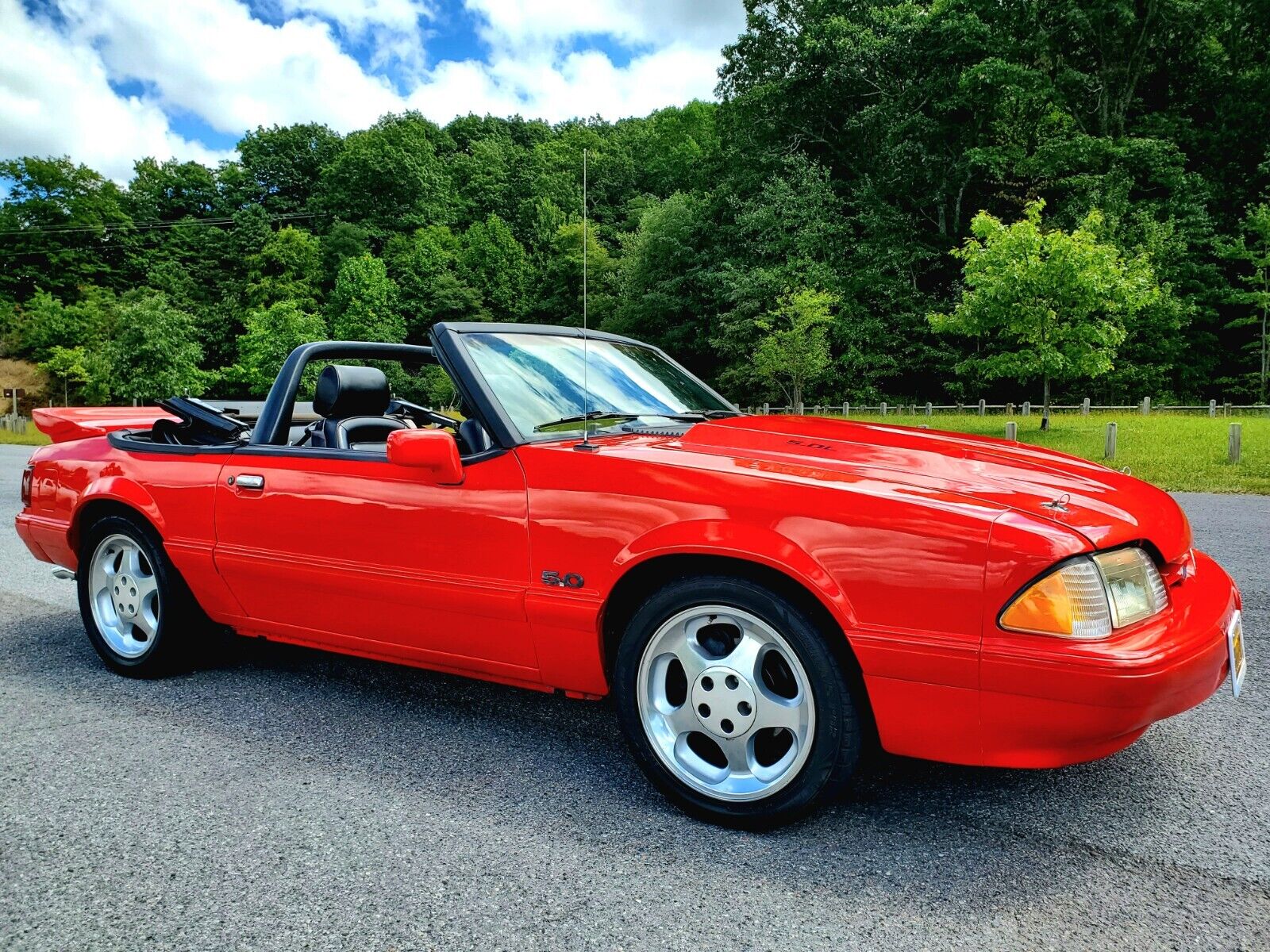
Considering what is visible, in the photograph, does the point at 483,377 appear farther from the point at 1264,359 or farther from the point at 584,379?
the point at 1264,359

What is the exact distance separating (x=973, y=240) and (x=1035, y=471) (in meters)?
26.5

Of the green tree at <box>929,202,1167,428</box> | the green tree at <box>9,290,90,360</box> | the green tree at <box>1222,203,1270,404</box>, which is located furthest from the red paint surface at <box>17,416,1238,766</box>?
the green tree at <box>9,290,90,360</box>

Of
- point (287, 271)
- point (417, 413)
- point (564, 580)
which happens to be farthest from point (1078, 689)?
point (287, 271)

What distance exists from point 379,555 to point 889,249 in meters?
43.1

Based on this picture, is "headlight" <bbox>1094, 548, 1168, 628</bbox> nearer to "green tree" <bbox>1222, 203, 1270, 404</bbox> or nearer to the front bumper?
the front bumper

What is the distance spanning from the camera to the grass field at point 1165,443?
1199cm

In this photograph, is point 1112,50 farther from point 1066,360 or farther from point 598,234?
point 598,234

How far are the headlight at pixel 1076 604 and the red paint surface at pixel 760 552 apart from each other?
3 cm

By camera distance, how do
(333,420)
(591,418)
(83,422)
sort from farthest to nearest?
(83,422)
(333,420)
(591,418)

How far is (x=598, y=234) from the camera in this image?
6006 cm

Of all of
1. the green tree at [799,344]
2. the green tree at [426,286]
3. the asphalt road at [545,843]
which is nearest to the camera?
the asphalt road at [545,843]

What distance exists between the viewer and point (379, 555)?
3027 mm

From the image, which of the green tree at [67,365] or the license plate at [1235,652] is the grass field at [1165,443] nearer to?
the license plate at [1235,652]

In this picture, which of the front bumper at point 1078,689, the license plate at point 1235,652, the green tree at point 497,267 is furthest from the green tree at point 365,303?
the front bumper at point 1078,689
